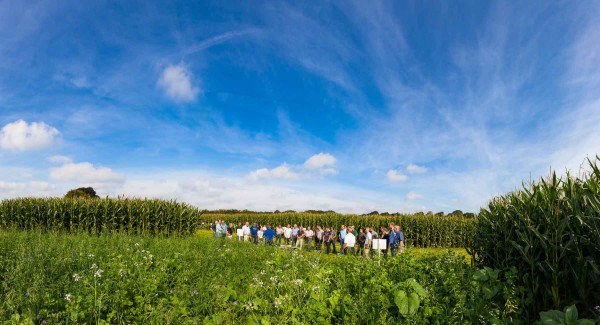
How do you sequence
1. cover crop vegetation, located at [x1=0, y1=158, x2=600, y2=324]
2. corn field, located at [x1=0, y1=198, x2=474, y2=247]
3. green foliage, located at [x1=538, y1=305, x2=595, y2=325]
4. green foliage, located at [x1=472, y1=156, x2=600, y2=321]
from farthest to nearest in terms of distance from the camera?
1. corn field, located at [x1=0, y1=198, x2=474, y2=247]
2. green foliage, located at [x1=472, y1=156, x2=600, y2=321]
3. cover crop vegetation, located at [x1=0, y1=158, x2=600, y2=324]
4. green foliage, located at [x1=538, y1=305, x2=595, y2=325]

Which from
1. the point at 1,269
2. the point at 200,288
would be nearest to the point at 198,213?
the point at 1,269

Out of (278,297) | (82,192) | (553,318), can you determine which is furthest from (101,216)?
(82,192)

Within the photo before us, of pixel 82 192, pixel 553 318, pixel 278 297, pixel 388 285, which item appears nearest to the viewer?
pixel 553 318

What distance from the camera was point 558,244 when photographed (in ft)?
20.3

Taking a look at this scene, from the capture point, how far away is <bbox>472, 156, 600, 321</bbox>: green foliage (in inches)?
219

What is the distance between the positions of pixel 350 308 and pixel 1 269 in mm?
8626

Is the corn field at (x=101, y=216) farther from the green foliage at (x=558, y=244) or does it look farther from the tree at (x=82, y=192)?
the tree at (x=82, y=192)

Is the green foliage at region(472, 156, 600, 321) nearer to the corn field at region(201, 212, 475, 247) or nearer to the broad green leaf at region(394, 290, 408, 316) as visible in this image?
the broad green leaf at region(394, 290, 408, 316)

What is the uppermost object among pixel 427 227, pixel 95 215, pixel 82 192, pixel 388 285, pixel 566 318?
pixel 82 192

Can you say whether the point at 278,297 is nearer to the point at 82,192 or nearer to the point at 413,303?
the point at 413,303

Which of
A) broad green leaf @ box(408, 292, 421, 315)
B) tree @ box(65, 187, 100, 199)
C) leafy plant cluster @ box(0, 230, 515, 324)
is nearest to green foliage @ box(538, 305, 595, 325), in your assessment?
leafy plant cluster @ box(0, 230, 515, 324)

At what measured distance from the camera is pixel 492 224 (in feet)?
26.8

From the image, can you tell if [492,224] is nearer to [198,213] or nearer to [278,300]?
[278,300]

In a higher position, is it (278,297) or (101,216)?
(101,216)
